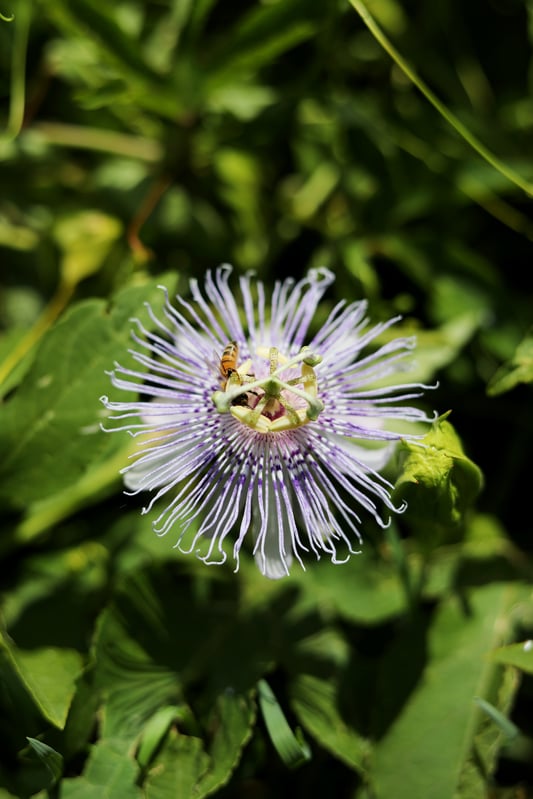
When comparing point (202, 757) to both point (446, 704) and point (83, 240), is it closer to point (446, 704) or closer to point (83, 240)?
point (446, 704)

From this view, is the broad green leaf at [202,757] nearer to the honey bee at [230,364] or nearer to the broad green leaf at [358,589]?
the broad green leaf at [358,589]

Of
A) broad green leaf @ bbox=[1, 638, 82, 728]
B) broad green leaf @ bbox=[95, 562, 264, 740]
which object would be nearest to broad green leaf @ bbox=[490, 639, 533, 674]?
broad green leaf @ bbox=[95, 562, 264, 740]

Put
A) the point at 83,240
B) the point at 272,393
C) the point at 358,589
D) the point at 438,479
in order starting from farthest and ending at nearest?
the point at 83,240
the point at 358,589
the point at 272,393
the point at 438,479

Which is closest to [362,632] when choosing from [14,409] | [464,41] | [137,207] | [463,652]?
[463,652]

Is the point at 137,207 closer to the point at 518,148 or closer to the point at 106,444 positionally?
the point at 106,444

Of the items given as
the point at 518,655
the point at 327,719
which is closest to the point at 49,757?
the point at 327,719

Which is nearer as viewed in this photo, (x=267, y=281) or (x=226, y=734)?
(x=226, y=734)

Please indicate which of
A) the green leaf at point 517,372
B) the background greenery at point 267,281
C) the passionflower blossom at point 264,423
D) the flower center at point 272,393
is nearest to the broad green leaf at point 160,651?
the background greenery at point 267,281

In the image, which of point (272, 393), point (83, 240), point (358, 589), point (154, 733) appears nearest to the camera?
point (272, 393)
